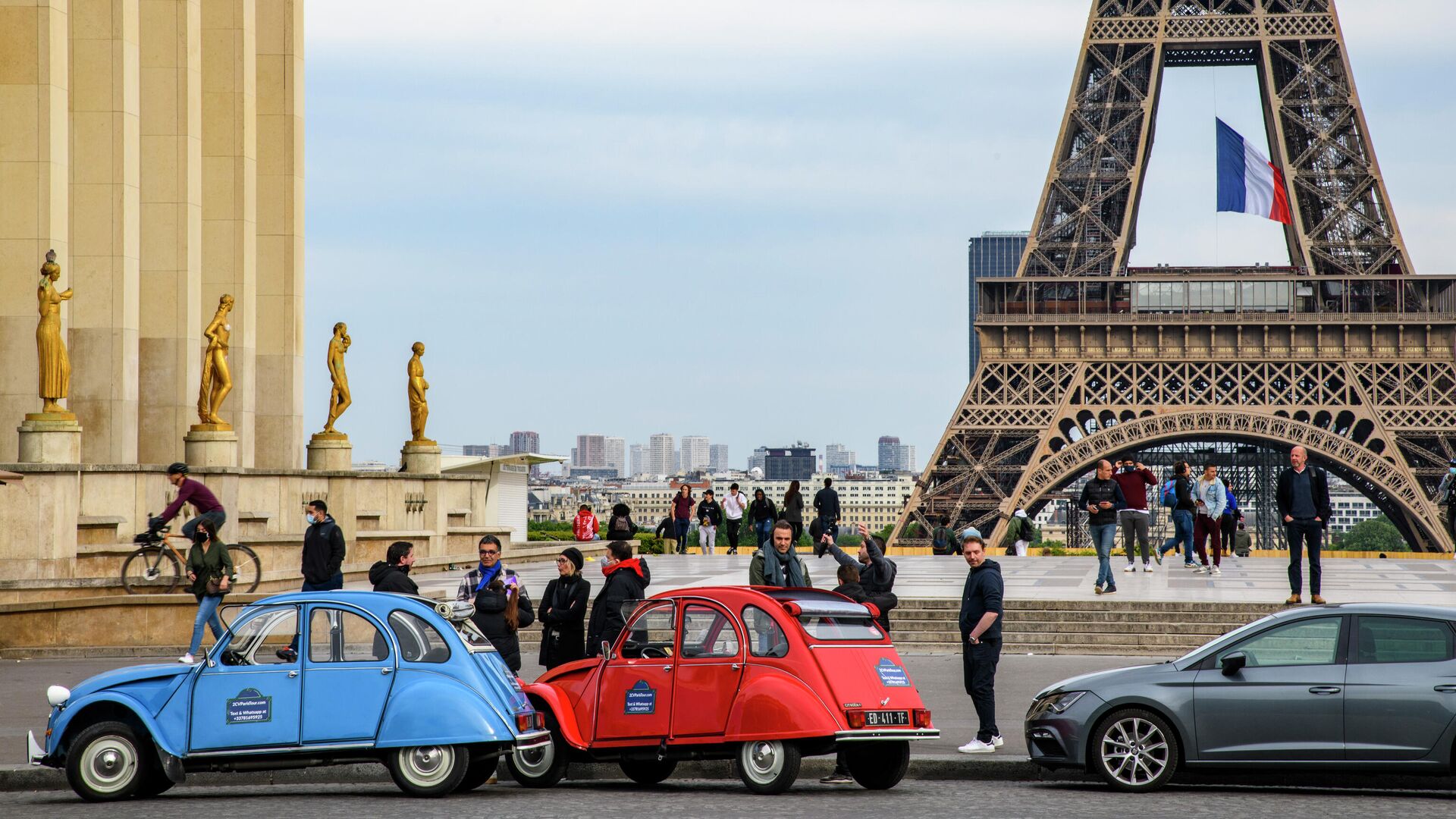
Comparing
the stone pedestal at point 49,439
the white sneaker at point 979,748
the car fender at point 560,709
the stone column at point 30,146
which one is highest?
the stone column at point 30,146

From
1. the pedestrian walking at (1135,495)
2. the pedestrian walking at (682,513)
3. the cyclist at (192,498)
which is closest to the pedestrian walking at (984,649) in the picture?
the cyclist at (192,498)

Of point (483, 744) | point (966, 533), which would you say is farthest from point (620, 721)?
point (966, 533)

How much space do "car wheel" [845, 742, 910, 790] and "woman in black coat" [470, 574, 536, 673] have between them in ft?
10.6

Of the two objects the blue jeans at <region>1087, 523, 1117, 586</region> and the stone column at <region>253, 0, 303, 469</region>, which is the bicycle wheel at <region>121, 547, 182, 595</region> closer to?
the blue jeans at <region>1087, 523, 1117, 586</region>

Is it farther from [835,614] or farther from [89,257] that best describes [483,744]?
[89,257]

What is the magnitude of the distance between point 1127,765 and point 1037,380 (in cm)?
4939

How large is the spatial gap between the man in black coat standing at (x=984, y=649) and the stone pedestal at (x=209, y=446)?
16.9 metres

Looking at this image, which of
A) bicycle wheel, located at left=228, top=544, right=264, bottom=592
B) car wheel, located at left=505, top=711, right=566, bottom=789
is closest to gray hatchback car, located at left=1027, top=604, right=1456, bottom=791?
car wheel, located at left=505, top=711, right=566, bottom=789

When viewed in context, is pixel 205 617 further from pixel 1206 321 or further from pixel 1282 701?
pixel 1206 321

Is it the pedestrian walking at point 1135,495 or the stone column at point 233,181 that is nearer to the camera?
the pedestrian walking at point 1135,495

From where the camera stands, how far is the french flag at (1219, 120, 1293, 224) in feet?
207

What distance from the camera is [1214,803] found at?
1230 cm

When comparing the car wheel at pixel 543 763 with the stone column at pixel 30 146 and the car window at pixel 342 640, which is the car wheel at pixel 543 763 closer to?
the car window at pixel 342 640

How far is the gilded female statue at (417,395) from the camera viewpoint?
36.5m
